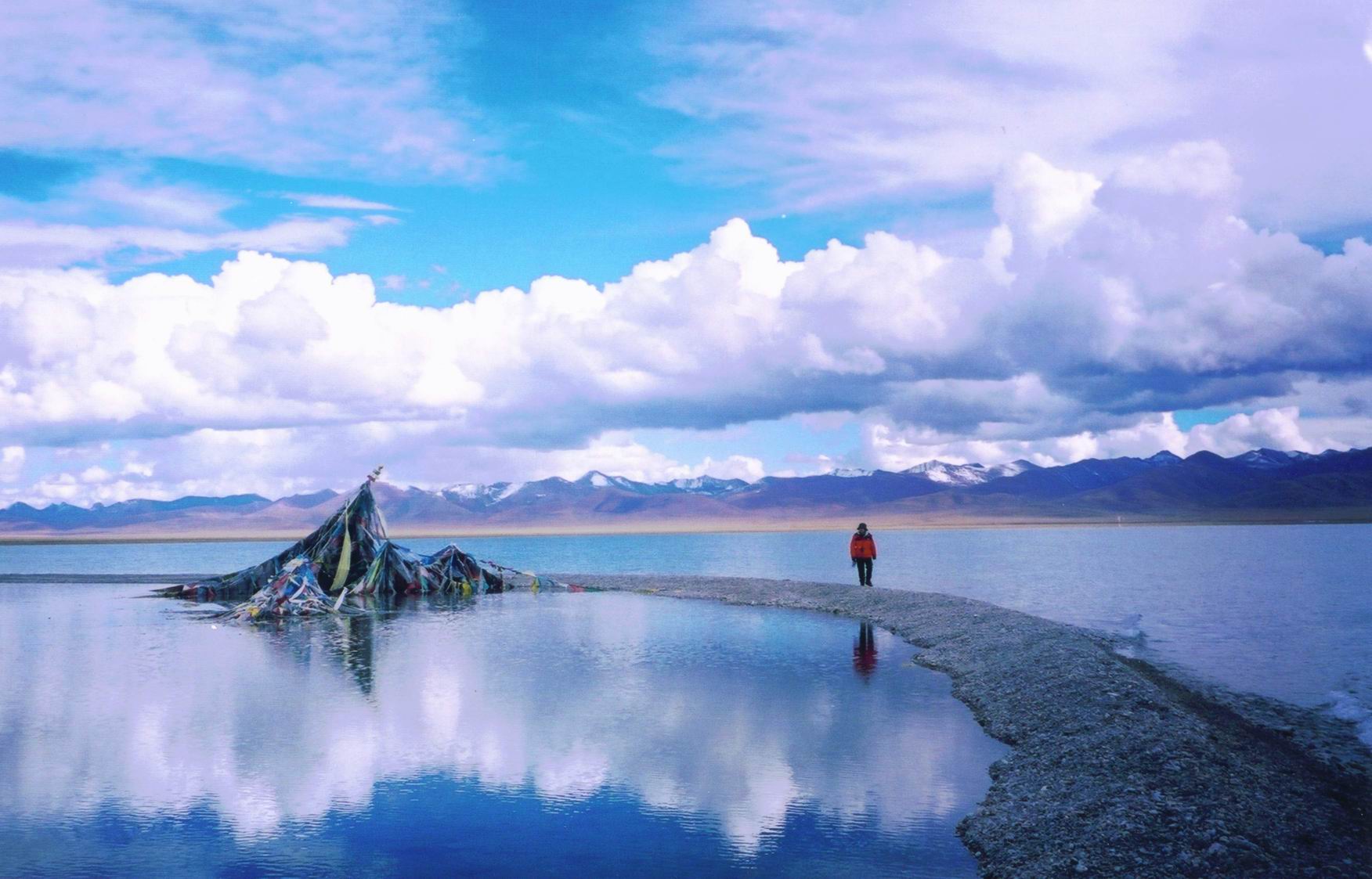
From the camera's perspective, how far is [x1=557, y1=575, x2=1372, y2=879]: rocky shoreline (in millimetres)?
11547

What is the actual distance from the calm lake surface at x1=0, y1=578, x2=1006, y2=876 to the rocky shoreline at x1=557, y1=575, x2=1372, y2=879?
77cm

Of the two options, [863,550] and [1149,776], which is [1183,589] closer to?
[863,550]

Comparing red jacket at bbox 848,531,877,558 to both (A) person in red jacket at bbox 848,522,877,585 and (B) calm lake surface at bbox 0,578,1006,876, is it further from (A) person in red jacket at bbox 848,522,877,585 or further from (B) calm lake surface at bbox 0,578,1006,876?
(B) calm lake surface at bbox 0,578,1006,876

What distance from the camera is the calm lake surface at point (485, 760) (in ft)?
39.3

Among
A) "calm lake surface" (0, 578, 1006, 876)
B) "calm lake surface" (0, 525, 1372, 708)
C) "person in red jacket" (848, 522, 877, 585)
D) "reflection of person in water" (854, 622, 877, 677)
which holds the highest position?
"person in red jacket" (848, 522, 877, 585)

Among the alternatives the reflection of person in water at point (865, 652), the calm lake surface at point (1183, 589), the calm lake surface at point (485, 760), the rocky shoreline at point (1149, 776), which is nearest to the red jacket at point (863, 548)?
the calm lake surface at point (1183, 589)

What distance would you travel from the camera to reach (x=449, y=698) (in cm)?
2162

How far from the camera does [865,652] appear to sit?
29.0m

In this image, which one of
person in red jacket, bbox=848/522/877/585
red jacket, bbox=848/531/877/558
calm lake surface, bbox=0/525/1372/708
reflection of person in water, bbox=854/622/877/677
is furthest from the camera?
red jacket, bbox=848/531/877/558

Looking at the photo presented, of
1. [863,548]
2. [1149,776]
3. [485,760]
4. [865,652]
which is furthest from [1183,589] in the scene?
[485,760]

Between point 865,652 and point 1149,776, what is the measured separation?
49.4ft

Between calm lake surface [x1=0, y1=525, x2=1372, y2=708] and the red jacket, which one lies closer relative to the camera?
calm lake surface [x1=0, y1=525, x2=1372, y2=708]

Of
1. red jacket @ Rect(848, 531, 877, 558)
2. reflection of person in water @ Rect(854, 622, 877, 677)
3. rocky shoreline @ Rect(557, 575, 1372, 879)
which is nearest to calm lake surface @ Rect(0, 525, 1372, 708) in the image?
rocky shoreline @ Rect(557, 575, 1372, 879)

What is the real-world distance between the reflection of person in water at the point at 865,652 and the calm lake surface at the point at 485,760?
0.20 meters
